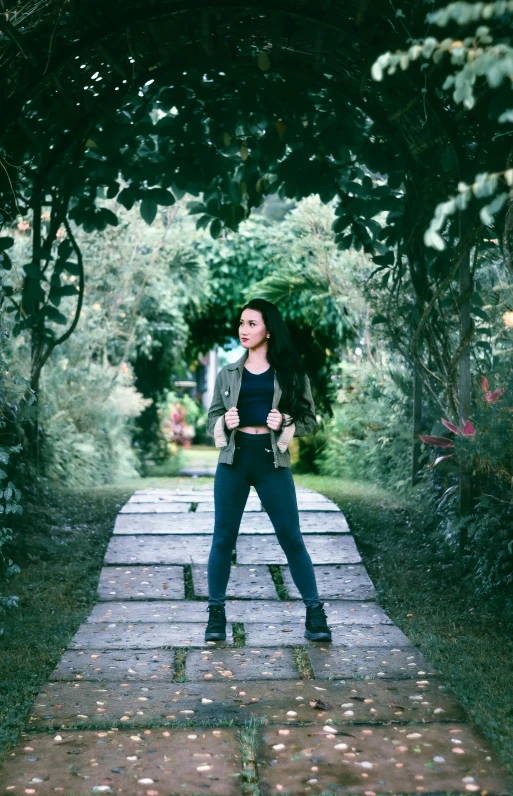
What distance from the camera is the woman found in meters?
4.29

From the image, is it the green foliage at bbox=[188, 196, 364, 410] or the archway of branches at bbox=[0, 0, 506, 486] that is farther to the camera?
the green foliage at bbox=[188, 196, 364, 410]

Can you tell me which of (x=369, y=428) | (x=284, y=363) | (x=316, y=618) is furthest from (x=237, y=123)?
(x=369, y=428)

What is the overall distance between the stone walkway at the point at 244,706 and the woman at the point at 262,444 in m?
0.30

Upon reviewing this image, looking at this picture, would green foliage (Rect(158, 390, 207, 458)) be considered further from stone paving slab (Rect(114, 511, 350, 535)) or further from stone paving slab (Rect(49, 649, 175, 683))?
stone paving slab (Rect(49, 649, 175, 683))

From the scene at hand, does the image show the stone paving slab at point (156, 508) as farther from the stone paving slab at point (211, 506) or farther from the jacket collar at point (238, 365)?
the jacket collar at point (238, 365)

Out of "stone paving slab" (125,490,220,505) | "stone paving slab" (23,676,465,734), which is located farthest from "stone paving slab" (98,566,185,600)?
"stone paving slab" (125,490,220,505)

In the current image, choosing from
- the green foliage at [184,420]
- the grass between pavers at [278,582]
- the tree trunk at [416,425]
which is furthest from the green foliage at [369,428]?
the green foliage at [184,420]

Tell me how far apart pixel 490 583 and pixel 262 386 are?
171 cm

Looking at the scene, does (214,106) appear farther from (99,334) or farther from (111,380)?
(111,380)

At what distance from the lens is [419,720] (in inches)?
129

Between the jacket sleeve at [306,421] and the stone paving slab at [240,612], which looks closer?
the jacket sleeve at [306,421]

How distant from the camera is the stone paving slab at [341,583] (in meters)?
5.26

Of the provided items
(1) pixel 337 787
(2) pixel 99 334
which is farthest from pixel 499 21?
(2) pixel 99 334

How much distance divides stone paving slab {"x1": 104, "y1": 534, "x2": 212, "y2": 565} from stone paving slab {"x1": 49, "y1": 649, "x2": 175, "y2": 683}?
5.65 ft
